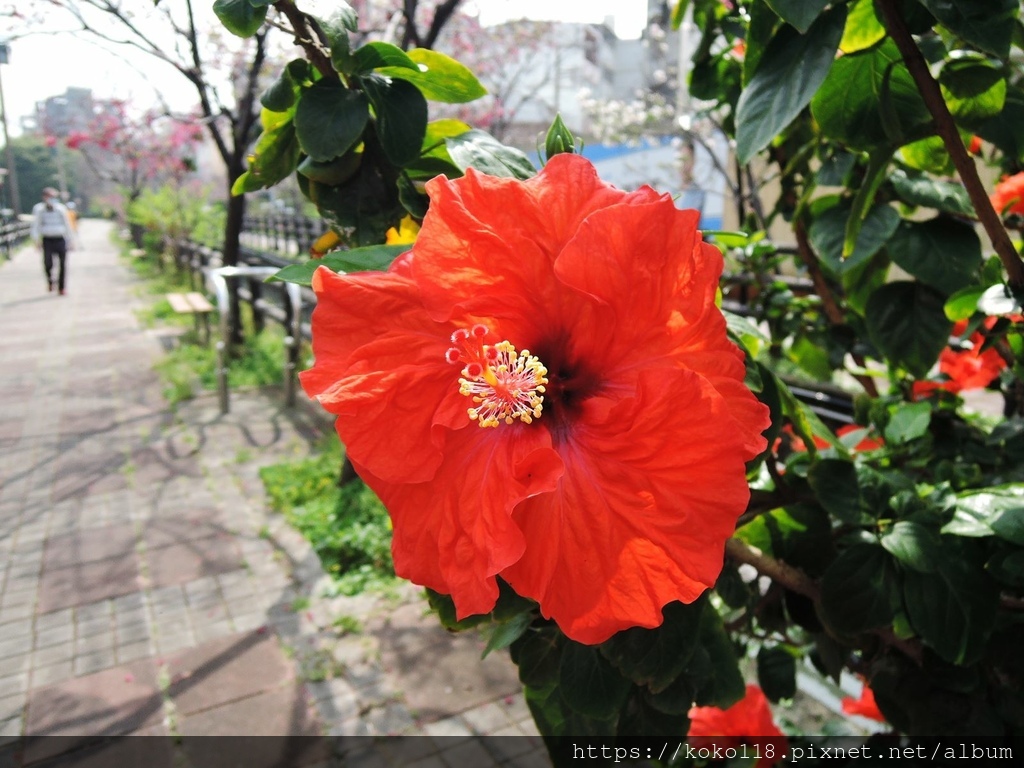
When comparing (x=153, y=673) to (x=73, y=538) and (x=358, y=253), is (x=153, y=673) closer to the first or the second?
(x=73, y=538)

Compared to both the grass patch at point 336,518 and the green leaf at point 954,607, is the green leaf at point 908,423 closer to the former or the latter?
the green leaf at point 954,607

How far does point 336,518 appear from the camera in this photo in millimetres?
4203

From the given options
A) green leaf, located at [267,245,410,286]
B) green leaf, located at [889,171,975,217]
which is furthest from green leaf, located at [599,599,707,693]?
green leaf, located at [889,171,975,217]

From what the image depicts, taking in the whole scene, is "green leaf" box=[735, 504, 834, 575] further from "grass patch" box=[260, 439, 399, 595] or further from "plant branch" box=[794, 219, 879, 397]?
"grass patch" box=[260, 439, 399, 595]

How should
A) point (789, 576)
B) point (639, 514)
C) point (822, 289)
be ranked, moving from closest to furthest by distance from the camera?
1. point (639, 514)
2. point (789, 576)
3. point (822, 289)

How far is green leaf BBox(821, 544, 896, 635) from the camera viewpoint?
97 cm

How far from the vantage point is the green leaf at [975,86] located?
90 centimetres

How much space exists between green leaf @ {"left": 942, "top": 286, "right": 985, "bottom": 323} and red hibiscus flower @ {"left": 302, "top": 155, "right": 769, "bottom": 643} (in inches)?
24.8

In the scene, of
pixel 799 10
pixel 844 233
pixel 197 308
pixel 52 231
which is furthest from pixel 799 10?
pixel 52 231

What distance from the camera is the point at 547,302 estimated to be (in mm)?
674

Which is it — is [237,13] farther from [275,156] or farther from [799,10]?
[799,10]

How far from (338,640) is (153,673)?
71 centimetres

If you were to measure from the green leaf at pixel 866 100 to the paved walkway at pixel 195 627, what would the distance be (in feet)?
7.29

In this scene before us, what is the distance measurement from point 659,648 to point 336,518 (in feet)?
11.8
